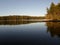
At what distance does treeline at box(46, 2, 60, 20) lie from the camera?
10369 centimetres

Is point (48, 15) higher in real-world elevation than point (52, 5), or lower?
lower

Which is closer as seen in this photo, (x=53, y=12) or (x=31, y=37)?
(x=31, y=37)

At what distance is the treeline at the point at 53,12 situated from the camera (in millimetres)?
103688

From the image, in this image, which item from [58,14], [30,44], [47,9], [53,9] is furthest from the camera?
[47,9]

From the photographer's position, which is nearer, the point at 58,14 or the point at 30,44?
the point at 30,44

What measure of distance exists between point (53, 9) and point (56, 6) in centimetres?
352

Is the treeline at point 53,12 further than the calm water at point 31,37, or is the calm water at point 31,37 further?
the treeline at point 53,12

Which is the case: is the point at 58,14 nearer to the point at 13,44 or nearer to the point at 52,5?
the point at 52,5

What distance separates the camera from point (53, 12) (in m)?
108

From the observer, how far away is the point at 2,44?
16.0 m

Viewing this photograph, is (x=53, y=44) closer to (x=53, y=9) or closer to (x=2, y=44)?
(x=2, y=44)

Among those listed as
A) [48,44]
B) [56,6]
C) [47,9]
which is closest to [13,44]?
[48,44]

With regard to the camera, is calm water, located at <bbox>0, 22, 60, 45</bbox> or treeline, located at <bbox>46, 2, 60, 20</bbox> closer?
calm water, located at <bbox>0, 22, 60, 45</bbox>

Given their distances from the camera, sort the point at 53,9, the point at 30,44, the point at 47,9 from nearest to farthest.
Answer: the point at 30,44, the point at 53,9, the point at 47,9
